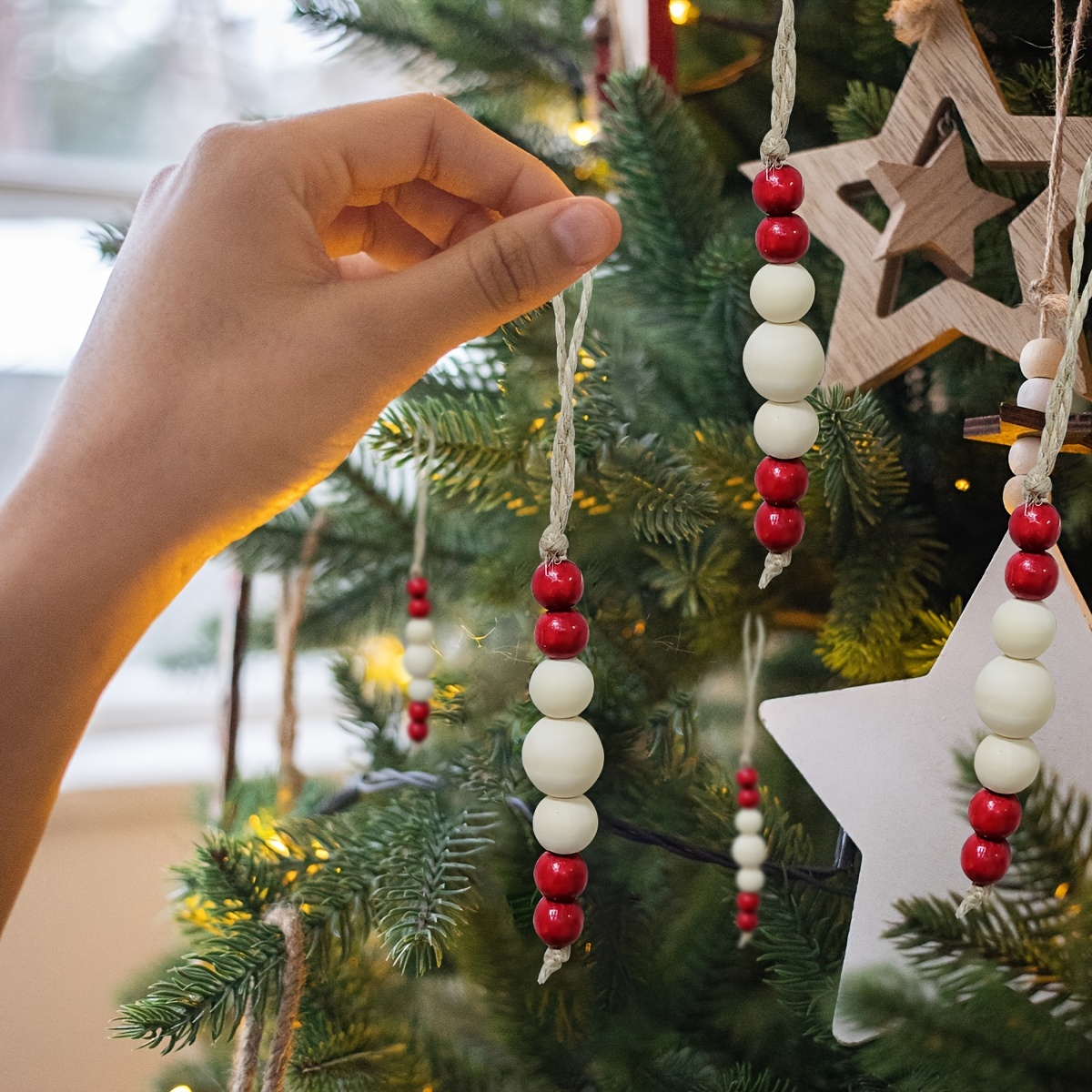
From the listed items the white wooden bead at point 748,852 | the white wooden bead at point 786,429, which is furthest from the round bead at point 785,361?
the white wooden bead at point 748,852

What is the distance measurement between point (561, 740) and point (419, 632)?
1.10ft

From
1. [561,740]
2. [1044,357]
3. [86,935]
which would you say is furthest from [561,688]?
[86,935]

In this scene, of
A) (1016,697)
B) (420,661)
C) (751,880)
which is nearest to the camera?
(1016,697)

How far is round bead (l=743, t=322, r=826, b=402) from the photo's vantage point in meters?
0.34

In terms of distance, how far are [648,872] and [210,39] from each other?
1146 millimetres

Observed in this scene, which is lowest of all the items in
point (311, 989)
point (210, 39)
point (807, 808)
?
point (311, 989)

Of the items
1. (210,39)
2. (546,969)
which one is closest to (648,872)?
(546,969)

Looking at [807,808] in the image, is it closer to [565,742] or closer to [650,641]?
[650,641]

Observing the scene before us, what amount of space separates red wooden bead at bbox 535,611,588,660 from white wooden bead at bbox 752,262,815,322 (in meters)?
0.13

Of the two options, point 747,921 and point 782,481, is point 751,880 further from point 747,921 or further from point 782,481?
point 782,481

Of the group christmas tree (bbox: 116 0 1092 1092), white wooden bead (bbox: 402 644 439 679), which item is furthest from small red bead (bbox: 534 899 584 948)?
white wooden bead (bbox: 402 644 439 679)

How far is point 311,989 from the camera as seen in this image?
50 centimetres

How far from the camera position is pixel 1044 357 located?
0.39m

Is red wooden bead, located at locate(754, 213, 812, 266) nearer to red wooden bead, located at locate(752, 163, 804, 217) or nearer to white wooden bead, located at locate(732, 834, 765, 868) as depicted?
red wooden bead, located at locate(752, 163, 804, 217)
